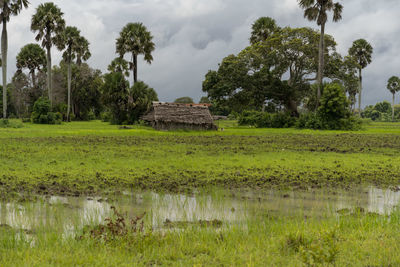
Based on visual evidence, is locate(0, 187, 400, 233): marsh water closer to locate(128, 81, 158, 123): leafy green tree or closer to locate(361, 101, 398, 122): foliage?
locate(128, 81, 158, 123): leafy green tree

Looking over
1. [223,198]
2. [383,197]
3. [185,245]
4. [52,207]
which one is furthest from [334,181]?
[52,207]

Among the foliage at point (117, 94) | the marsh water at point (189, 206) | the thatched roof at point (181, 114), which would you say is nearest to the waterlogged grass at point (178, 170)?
the marsh water at point (189, 206)

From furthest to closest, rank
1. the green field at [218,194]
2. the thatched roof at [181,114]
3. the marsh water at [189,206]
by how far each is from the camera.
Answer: the thatched roof at [181,114] → the marsh water at [189,206] → the green field at [218,194]

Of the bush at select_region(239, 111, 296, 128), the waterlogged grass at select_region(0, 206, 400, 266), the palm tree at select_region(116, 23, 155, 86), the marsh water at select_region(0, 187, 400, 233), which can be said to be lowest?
the marsh water at select_region(0, 187, 400, 233)

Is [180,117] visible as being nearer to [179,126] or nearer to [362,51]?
[179,126]

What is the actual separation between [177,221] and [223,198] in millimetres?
2148

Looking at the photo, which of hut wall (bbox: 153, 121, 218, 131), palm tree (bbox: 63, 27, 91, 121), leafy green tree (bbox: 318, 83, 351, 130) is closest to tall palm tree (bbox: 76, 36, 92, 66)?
palm tree (bbox: 63, 27, 91, 121)

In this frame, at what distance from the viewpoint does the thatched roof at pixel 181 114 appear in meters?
36.3

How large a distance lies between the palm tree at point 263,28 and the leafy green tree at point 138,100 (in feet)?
59.3

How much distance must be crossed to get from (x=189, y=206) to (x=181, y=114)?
97.6 feet

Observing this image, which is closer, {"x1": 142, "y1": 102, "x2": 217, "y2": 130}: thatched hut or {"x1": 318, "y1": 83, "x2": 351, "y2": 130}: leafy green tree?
{"x1": 318, "y1": 83, "x2": 351, "y2": 130}: leafy green tree

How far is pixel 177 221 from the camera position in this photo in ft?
21.3

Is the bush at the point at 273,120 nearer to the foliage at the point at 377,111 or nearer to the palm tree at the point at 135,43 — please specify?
the palm tree at the point at 135,43

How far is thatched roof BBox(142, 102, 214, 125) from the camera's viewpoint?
3631 centimetres
